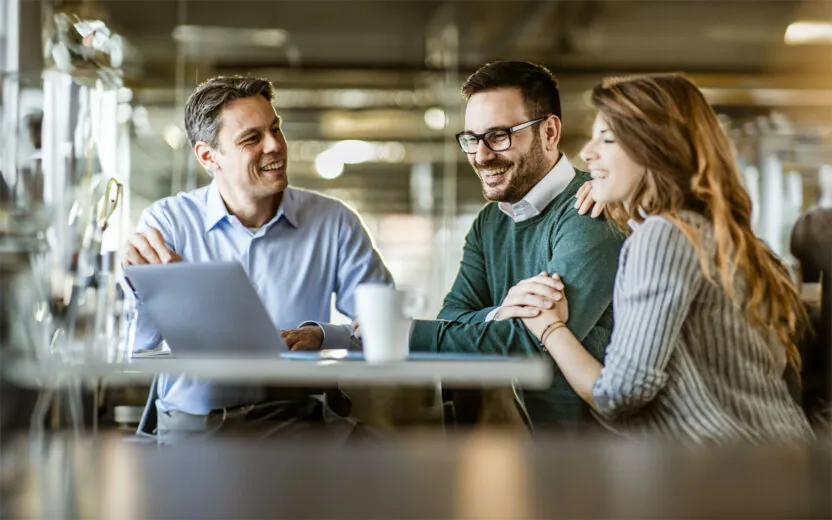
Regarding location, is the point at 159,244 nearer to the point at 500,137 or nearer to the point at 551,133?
the point at 500,137

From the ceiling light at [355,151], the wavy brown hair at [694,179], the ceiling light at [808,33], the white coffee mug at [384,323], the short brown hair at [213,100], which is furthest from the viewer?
the ceiling light at [355,151]

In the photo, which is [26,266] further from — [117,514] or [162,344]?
[117,514]

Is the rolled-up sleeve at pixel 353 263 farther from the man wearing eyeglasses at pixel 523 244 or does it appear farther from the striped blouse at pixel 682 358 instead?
the striped blouse at pixel 682 358

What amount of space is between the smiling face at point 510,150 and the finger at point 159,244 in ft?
2.65

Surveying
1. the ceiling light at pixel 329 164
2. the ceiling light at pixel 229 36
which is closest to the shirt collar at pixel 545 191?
the ceiling light at pixel 329 164

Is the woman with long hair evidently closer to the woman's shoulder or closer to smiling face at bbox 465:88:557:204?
the woman's shoulder

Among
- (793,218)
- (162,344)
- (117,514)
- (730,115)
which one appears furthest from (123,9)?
(117,514)

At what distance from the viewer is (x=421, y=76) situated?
4117mm

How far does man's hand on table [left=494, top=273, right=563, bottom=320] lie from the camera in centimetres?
207

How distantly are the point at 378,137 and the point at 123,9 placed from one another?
1.27m

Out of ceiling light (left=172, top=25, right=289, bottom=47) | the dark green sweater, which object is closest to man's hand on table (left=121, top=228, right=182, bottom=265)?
the dark green sweater

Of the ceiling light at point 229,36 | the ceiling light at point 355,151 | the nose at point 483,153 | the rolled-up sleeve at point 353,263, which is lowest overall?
the rolled-up sleeve at point 353,263

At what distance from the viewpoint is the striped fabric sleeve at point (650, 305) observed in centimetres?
177

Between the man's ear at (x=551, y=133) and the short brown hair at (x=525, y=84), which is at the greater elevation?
the short brown hair at (x=525, y=84)
